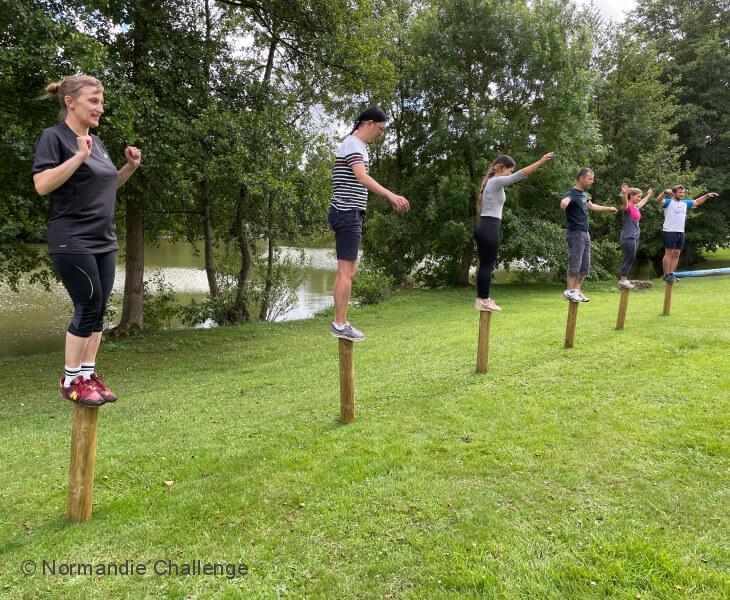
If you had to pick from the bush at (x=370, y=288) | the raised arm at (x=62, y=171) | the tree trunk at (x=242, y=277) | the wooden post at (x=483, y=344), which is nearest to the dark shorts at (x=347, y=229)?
the raised arm at (x=62, y=171)

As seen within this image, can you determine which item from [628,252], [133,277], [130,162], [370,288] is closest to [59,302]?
[133,277]

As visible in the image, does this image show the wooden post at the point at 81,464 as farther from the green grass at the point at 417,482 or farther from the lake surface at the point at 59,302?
the lake surface at the point at 59,302

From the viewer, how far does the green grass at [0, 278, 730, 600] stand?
2.74m

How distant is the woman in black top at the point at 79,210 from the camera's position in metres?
2.85

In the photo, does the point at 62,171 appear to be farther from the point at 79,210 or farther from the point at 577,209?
the point at 577,209

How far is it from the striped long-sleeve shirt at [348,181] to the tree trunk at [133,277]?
9805 mm

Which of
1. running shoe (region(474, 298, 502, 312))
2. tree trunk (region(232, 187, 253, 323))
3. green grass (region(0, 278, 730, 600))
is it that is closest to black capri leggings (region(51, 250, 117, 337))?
green grass (region(0, 278, 730, 600))

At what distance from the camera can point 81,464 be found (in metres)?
3.37

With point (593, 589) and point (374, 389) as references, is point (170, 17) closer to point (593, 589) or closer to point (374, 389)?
point (374, 389)

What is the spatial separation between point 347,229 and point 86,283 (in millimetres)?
2055

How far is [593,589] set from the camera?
8.30ft

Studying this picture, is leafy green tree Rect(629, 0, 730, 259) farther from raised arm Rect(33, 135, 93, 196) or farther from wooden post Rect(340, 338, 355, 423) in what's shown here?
raised arm Rect(33, 135, 93, 196)

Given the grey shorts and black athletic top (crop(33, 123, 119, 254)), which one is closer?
black athletic top (crop(33, 123, 119, 254))

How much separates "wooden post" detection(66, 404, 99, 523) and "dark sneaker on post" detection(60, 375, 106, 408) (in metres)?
0.09
